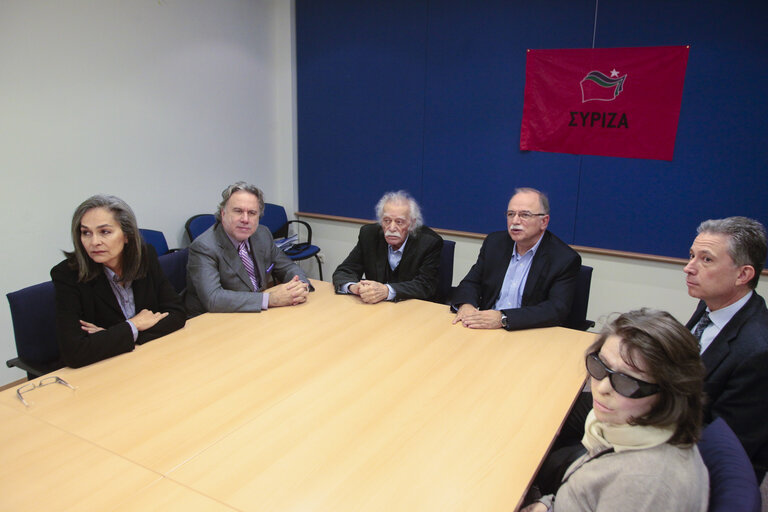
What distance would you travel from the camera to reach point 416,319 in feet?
8.18

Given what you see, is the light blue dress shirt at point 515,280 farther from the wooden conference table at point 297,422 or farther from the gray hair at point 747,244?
the gray hair at point 747,244

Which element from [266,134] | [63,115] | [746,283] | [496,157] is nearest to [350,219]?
[266,134]

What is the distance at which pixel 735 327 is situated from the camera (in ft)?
5.89

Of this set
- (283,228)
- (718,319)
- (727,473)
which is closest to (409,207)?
(718,319)

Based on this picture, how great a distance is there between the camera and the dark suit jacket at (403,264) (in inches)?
113

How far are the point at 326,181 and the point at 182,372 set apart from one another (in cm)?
345

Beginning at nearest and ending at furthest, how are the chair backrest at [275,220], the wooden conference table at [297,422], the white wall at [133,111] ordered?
the wooden conference table at [297,422] → the white wall at [133,111] → the chair backrest at [275,220]

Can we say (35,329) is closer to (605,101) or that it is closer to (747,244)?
(747,244)

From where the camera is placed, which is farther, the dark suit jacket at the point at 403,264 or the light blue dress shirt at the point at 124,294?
the dark suit jacket at the point at 403,264

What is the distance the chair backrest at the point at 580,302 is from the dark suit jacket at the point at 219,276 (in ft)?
5.07

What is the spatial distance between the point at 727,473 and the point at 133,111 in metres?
4.09

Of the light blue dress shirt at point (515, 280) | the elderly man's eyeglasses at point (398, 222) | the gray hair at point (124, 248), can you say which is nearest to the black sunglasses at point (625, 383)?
the light blue dress shirt at point (515, 280)

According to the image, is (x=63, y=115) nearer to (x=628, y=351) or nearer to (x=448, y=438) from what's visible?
(x=448, y=438)

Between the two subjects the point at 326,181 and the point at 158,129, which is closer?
the point at 158,129
